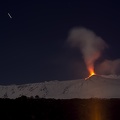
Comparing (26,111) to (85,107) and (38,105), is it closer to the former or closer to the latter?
(38,105)

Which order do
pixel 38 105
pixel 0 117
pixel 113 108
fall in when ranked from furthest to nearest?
pixel 113 108, pixel 38 105, pixel 0 117

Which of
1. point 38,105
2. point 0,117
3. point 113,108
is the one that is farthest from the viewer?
point 113,108

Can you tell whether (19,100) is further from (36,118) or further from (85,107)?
(85,107)

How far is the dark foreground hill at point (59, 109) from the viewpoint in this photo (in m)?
20.5

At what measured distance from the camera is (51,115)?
21.1 m

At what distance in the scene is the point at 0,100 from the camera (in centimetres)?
2058

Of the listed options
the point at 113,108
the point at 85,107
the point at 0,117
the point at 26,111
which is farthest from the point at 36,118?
the point at 113,108

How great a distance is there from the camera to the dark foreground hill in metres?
20.5

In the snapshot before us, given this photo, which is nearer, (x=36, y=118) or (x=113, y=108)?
(x=36, y=118)

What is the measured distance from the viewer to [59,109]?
71.4 feet

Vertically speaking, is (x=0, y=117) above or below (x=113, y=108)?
below

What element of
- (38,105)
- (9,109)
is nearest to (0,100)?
(9,109)

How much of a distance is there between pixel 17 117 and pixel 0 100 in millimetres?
1381

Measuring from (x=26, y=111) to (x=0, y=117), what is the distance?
1614mm
